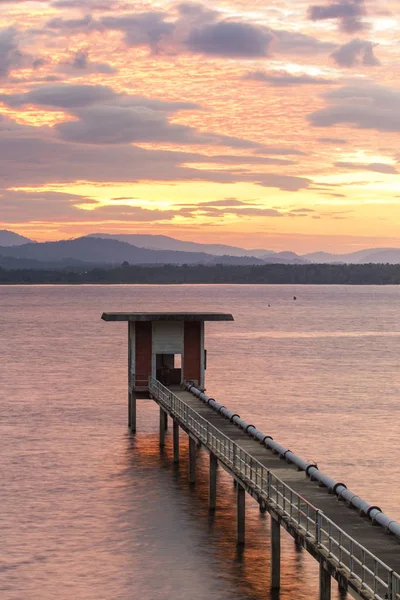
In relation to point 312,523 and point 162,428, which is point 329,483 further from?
point 162,428

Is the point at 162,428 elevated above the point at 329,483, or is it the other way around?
the point at 329,483

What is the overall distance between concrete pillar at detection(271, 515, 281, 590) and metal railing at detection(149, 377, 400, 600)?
2.74 ft

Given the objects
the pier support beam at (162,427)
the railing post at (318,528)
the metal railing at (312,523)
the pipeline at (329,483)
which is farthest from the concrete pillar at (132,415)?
the railing post at (318,528)

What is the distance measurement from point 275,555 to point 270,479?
2.27 metres

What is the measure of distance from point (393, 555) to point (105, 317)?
3185 cm

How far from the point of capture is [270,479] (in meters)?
30.1

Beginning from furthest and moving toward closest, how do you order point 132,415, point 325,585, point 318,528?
1. point 132,415
2. point 325,585
3. point 318,528

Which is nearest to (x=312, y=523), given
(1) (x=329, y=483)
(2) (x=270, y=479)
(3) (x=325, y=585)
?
(3) (x=325, y=585)

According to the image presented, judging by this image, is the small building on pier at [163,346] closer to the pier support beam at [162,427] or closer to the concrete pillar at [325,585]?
the pier support beam at [162,427]

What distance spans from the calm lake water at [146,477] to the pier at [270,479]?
5.25ft

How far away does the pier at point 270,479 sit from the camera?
79.7 ft

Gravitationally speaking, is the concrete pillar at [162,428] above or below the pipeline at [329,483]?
below

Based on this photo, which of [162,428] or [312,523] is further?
[162,428]

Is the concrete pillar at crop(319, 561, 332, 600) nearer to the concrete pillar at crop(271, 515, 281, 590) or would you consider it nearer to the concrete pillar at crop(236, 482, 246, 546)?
the concrete pillar at crop(271, 515, 281, 590)
